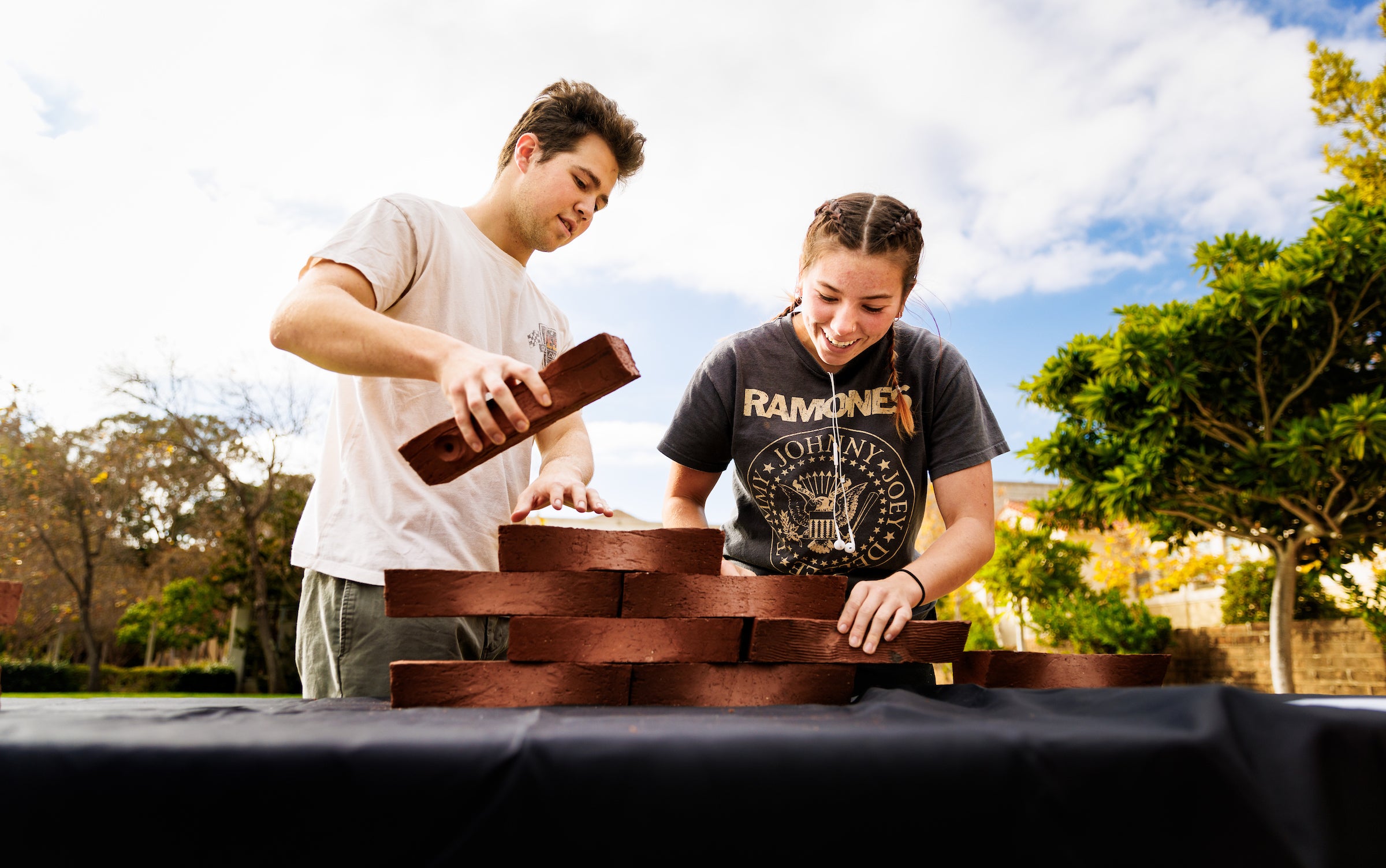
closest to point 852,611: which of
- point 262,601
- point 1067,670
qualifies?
point 1067,670

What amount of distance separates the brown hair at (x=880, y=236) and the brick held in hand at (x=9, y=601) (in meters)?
1.88

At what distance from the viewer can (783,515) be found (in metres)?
2.21

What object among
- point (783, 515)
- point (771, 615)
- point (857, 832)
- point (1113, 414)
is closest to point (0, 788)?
point (857, 832)

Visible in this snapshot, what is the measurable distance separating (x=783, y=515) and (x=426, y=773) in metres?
1.45

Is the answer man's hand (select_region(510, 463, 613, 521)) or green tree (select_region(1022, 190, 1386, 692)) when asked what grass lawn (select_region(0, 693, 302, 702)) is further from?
green tree (select_region(1022, 190, 1386, 692))

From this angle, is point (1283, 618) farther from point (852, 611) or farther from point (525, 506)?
point (525, 506)

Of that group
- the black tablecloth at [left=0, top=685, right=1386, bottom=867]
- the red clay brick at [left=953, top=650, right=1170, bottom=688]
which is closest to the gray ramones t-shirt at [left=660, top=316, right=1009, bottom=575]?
the red clay brick at [left=953, top=650, right=1170, bottom=688]

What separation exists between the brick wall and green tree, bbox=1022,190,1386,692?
2044mm

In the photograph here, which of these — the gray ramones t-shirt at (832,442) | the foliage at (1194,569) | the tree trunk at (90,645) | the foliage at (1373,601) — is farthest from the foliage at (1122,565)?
the tree trunk at (90,645)

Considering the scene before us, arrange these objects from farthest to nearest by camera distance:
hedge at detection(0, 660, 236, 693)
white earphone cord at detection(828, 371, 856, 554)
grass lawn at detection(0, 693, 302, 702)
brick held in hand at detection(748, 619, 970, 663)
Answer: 1. hedge at detection(0, 660, 236, 693)
2. white earphone cord at detection(828, 371, 856, 554)
3. grass lawn at detection(0, 693, 302, 702)
4. brick held in hand at detection(748, 619, 970, 663)

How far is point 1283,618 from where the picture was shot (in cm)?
819

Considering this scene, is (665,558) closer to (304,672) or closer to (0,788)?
(0,788)

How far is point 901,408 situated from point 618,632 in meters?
1.16

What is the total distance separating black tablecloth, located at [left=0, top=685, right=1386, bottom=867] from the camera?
0.87 m
